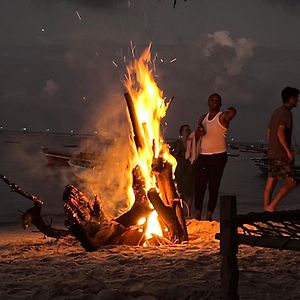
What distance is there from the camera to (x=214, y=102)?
8.04 m

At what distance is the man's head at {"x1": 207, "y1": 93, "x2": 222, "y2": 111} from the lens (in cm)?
804

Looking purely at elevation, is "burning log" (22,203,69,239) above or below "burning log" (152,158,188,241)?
below

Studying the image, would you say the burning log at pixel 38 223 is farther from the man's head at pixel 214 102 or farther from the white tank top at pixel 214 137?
the man's head at pixel 214 102

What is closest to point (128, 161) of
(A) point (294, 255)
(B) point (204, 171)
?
(B) point (204, 171)

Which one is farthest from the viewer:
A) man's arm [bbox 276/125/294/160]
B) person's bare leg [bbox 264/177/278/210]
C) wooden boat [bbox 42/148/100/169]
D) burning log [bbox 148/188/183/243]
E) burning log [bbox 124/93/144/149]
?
wooden boat [bbox 42/148/100/169]

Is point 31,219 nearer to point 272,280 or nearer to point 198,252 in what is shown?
point 198,252

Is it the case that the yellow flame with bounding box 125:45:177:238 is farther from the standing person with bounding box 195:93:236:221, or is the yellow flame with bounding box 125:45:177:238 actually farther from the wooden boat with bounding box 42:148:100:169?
the wooden boat with bounding box 42:148:100:169

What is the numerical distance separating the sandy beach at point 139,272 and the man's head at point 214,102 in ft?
7.68

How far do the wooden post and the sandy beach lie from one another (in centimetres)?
91

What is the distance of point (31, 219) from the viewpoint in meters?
7.15

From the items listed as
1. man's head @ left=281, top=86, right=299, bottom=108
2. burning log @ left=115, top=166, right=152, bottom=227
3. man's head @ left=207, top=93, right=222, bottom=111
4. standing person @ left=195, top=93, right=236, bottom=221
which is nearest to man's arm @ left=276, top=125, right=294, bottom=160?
man's head @ left=281, top=86, right=299, bottom=108

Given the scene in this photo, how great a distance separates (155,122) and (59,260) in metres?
2.81

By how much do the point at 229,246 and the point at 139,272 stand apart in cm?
202

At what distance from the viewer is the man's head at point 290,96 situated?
784 centimetres
